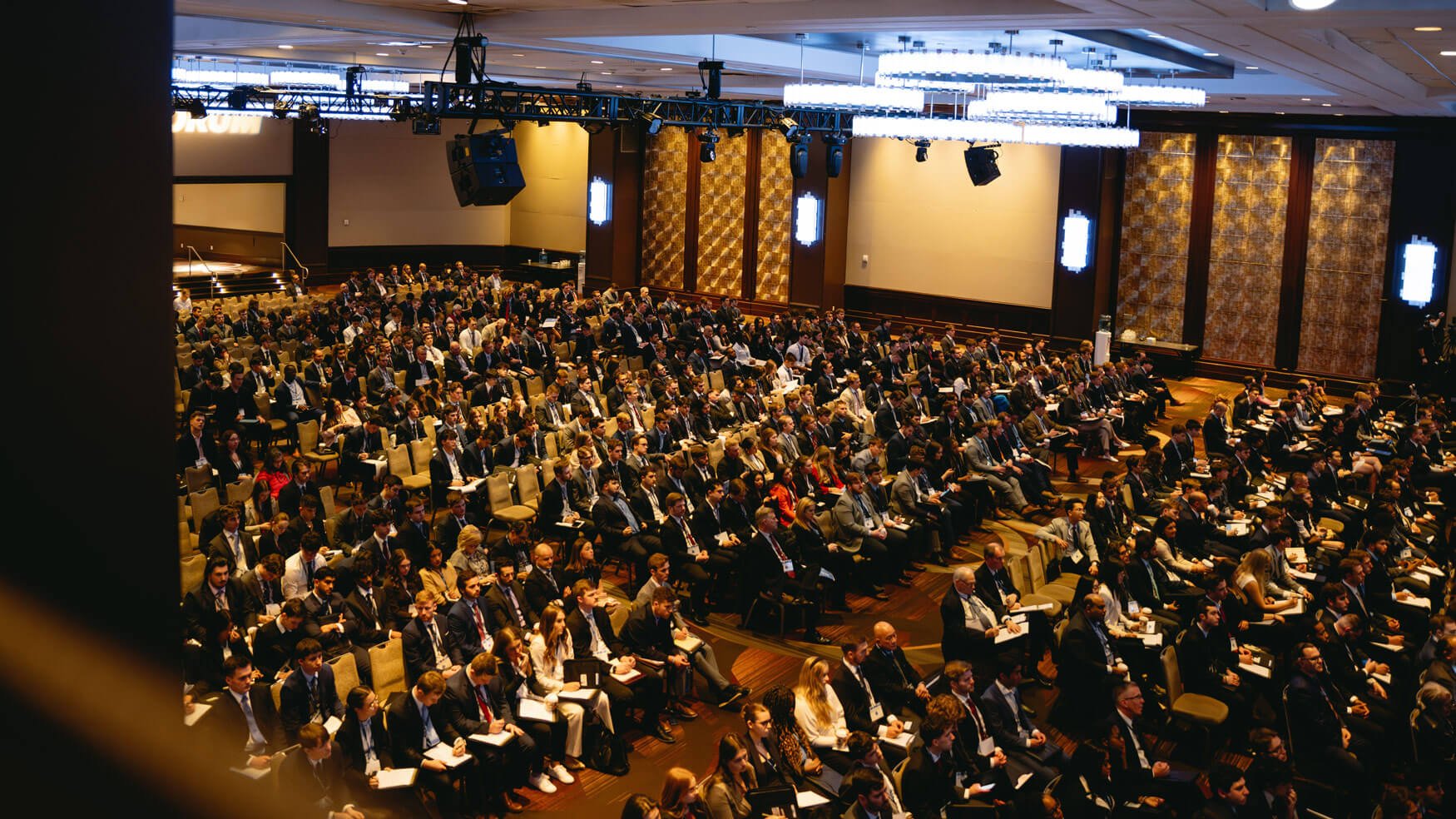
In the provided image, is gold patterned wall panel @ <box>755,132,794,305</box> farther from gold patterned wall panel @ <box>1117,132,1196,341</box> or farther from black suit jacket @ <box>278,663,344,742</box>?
black suit jacket @ <box>278,663,344,742</box>

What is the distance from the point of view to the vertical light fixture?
19.1 metres

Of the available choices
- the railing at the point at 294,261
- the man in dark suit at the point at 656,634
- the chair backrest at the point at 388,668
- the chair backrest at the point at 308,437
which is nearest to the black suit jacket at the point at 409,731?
the chair backrest at the point at 388,668

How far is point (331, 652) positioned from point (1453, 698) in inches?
269

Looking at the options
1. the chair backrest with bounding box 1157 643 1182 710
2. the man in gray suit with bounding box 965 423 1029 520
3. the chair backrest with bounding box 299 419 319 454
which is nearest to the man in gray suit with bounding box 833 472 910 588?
the man in gray suit with bounding box 965 423 1029 520

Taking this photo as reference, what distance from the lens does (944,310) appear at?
24.1 metres

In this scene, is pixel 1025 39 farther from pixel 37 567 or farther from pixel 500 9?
pixel 37 567

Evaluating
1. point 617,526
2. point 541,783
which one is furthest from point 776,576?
point 541,783

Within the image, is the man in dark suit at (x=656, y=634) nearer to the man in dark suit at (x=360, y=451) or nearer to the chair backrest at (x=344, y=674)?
the chair backrest at (x=344, y=674)

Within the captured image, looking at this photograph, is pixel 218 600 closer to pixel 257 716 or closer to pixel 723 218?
pixel 257 716

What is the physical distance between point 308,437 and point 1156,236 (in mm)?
15441

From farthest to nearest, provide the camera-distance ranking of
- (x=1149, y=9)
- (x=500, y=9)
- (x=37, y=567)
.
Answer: (x=500, y=9) < (x=1149, y=9) < (x=37, y=567)

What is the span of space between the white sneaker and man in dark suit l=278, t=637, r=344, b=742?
119 cm

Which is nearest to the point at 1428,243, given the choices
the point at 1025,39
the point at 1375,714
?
the point at 1025,39

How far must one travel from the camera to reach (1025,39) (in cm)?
1174
